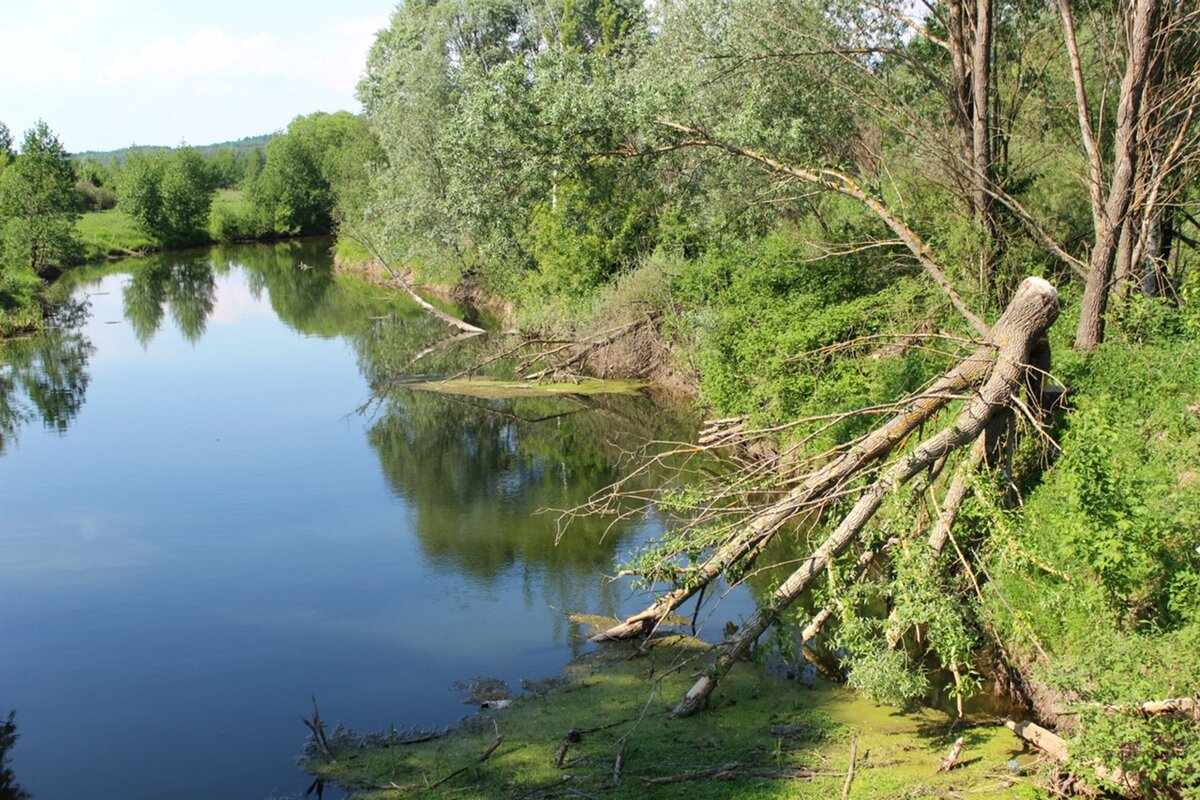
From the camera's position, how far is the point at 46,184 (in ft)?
171

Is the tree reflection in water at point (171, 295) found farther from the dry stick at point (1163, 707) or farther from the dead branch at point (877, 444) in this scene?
the dry stick at point (1163, 707)

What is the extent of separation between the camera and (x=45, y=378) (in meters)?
28.9

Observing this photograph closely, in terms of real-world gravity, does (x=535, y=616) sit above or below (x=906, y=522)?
below

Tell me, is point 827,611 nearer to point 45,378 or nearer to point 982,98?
point 982,98

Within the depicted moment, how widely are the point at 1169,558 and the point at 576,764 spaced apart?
5.23 m

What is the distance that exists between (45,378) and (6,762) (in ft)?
69.9

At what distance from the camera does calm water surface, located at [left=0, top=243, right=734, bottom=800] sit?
35.7 ft

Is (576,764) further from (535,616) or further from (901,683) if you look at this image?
(535,616)

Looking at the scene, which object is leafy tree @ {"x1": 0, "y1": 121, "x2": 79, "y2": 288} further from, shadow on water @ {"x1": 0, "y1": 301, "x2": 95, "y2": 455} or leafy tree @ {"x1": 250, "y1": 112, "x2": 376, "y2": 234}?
leafy tree @ {"x1": 250, "y1": 112, "x2": 376, "y2": 234}

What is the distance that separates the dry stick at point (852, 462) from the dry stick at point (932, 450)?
0.14m

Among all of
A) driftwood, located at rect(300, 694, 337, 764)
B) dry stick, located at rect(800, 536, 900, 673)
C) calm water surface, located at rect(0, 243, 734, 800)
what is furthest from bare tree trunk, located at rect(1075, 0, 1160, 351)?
driftwood, located at rect(300, 694, 337, 764)

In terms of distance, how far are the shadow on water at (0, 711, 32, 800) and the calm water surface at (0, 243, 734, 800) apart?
93mm

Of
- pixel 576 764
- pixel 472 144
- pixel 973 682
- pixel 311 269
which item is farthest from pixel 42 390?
pixel 311 269

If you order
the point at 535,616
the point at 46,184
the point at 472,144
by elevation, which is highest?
the point at 46,184
